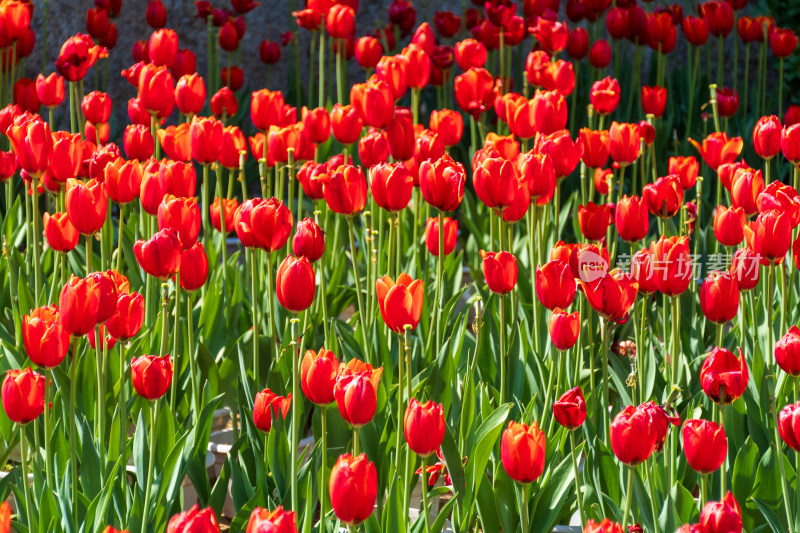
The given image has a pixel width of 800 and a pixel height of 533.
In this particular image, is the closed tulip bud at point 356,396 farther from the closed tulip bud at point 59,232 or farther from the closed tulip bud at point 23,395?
the closed tulip bud at point 59,232

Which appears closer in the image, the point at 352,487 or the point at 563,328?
the point at 352,487

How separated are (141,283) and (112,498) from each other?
119 cm

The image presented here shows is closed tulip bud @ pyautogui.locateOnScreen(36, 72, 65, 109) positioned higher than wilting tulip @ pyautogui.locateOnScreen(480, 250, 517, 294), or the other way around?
closed tulip bud @ pyautogui.locateOnScreen(36, 72, 65, 109)

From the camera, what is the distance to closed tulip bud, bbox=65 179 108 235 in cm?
193

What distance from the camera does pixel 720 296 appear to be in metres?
1.78

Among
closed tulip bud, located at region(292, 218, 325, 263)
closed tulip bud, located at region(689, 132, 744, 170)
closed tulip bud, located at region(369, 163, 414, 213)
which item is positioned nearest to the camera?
closed tulip bud, located at region(292, 218, 325, 263)

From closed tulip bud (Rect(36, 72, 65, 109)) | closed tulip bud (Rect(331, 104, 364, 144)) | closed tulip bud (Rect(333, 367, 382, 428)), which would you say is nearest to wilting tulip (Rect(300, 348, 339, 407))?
closed tulip bud (Rect(333, 367, 382, 428))

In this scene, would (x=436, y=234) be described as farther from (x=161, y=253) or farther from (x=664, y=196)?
(x=161, y=253)

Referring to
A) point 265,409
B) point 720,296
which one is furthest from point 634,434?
point 265,409

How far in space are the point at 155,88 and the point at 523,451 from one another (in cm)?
170

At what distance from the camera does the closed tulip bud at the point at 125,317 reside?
65.4 inches

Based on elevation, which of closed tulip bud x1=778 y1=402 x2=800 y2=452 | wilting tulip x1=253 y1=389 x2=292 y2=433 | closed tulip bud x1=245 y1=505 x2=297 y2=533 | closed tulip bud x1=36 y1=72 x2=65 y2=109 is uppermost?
closed tulip bud x1=36 y1=72 x2=65 y2=109

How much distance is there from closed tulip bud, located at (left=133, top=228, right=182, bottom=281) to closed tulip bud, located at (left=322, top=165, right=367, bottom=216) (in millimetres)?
407

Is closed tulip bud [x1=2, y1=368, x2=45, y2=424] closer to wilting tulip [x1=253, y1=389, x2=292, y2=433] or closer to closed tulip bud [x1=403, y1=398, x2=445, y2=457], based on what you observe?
wilting tulip [x1=253, y1=389, x2=292, y2=433]
